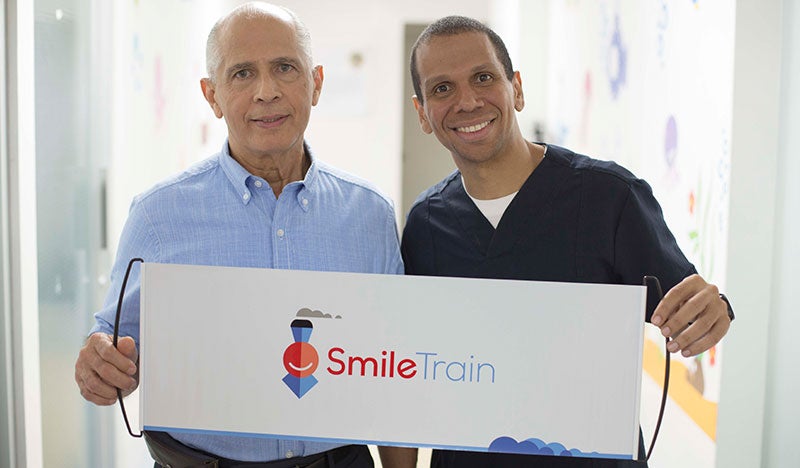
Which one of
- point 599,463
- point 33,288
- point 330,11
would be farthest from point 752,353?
point 330,11

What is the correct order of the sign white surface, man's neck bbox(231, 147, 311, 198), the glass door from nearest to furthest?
the sign white surface → man's neck bbox(231, 147, 311, 198) → the glass door

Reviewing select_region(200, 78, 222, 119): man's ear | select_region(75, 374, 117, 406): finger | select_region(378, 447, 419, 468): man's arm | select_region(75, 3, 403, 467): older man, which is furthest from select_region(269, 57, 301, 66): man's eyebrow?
select_region(378, 447, 419, 468): man's arm

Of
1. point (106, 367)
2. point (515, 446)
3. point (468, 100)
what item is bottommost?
point (515, 446)

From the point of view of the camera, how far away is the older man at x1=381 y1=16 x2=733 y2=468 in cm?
141

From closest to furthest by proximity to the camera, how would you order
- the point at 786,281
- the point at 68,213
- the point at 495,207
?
the point at 495,207
the point at 786,281
the point at 68,213

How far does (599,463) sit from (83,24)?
2013 millimetres

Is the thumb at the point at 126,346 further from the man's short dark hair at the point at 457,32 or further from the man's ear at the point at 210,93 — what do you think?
the man's short dark hair at the point at 457,32

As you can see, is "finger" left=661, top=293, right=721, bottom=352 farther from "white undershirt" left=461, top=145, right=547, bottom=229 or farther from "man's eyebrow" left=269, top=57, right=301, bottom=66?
"man's eyebrow" left=269, top=57, right=301, bottom=66

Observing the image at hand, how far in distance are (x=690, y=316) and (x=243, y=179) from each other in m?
0.81

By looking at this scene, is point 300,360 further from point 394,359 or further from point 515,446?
point 515,446

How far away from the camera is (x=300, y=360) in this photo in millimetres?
1183

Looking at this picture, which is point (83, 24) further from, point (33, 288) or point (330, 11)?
point (330, 11)

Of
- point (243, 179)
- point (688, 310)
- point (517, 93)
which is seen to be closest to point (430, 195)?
point (517, 93)

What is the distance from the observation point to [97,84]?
2518 mm
